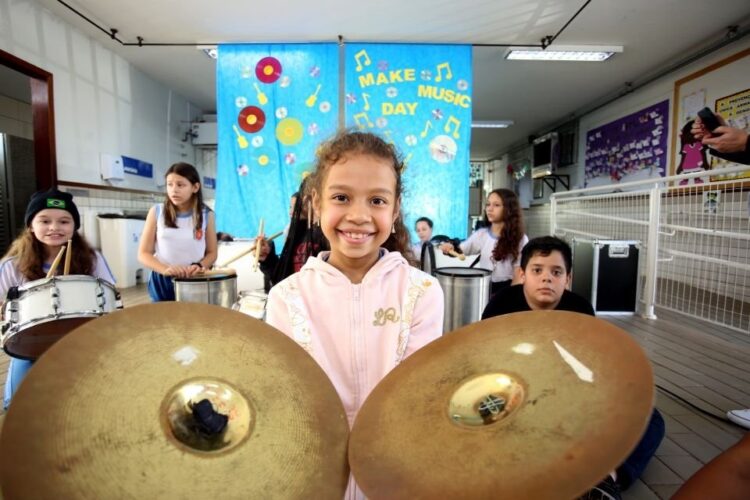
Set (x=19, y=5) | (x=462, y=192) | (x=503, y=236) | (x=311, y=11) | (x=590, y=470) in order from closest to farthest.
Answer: (x=590, y=470) → (x=503, y=236) → (x=19, y=5) → (x=311, y=11) → (x=462, y=192)

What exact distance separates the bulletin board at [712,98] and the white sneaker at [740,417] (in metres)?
3.90

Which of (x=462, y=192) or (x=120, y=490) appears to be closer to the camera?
(x=120, y=490)

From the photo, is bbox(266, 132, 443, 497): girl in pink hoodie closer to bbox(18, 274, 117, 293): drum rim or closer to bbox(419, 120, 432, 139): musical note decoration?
bbox(18, 274, 117, 293): drum rim

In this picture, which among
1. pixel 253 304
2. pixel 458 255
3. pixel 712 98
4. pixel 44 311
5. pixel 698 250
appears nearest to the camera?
pixel 44 311

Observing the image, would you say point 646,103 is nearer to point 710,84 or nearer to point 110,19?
point 710,84

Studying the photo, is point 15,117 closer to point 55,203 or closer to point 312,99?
point 312,99

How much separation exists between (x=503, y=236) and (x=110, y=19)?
5265mm

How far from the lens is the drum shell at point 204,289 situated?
2396 millimetres

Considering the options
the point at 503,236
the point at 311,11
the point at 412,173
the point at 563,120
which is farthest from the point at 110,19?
the point at 563,120

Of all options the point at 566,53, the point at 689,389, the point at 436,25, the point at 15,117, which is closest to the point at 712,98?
the point at 566,53

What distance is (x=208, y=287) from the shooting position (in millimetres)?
2471

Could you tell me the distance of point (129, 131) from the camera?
6055mm

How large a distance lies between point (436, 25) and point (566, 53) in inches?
81.6

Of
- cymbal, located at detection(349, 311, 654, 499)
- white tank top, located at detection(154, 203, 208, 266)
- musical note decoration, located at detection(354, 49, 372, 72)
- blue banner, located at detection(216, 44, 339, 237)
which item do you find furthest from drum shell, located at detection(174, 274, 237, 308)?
musical note decoration, located at detection(354, 49, 372, 72)
